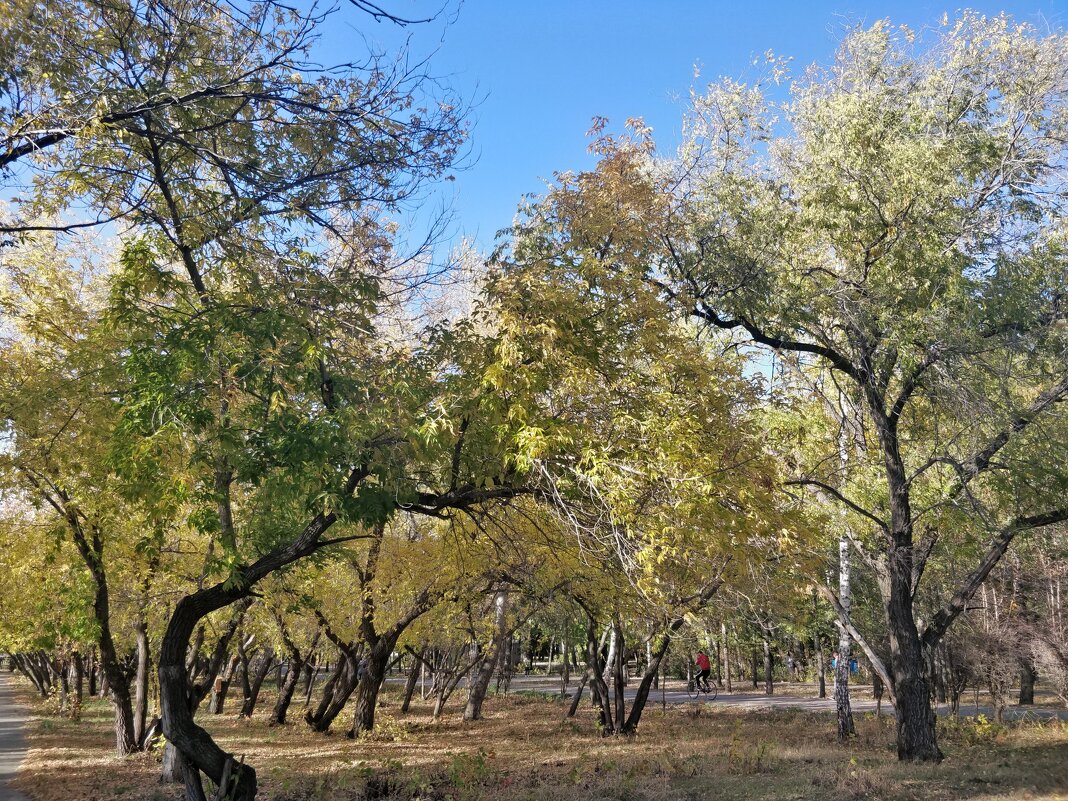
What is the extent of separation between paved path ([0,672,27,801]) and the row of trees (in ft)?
8.31

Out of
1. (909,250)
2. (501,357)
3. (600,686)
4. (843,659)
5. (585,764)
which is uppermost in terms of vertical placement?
(909,250)

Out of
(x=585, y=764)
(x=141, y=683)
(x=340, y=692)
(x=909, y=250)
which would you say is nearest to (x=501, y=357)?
(x=909, y=250)

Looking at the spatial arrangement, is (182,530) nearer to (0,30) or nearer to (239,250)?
(239,250)

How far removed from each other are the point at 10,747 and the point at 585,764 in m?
15.0

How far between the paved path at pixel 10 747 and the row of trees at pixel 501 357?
253 centimetres

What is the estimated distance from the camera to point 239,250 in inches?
328

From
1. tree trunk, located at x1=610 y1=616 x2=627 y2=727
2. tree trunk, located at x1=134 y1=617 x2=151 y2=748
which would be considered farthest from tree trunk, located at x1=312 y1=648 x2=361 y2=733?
tree trunk, located at x1=610 y1=616 x2=627 y2=727

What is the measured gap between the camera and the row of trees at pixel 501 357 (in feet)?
23.8

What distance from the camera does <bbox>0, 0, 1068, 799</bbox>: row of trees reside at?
724cm

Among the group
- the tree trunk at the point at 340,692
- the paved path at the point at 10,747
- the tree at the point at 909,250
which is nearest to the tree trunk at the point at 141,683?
the paved path at the point at 10,747

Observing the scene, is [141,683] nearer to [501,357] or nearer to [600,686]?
[600,686]

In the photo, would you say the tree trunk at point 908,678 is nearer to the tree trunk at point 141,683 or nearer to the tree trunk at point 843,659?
the tree trunk at point 843,659

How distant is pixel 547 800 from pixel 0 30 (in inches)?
429

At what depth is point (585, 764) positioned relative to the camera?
49.3ft
